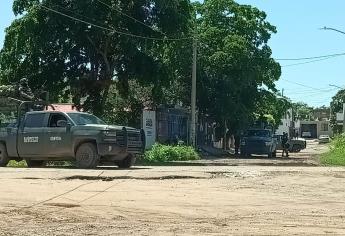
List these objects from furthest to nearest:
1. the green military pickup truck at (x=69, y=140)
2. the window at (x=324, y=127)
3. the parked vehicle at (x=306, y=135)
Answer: the window at (x=324, y=127) → the parked vehicle at (x=306, y=135) → the green military pickup truck at (x=69, y=140)

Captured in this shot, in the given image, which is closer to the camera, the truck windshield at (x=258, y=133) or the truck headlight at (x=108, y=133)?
the truck headlight at (x=108, y=133)

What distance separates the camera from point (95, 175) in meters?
16.1

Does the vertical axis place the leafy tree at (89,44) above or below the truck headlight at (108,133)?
above

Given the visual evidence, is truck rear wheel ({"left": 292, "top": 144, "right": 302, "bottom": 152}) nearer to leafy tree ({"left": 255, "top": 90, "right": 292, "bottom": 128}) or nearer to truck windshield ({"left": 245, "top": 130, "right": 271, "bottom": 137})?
leafy tree ({"left": 255, "top": 90, "right": 292, "bottom": 128})

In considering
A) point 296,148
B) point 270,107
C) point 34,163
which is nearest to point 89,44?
point 34,163

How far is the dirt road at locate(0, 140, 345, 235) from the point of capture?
28.9 ft

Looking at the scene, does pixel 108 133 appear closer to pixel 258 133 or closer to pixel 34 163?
pixel 34 163

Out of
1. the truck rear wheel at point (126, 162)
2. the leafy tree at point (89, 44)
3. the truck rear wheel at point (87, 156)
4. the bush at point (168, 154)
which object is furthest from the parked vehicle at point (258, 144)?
the truck rear wheel at point (87, 156)

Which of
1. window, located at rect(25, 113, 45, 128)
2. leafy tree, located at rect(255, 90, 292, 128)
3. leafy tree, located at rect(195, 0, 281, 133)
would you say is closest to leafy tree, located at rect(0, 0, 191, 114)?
leafy tree, located at rect(195, 0, 281, 133)

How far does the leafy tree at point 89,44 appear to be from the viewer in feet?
98.1

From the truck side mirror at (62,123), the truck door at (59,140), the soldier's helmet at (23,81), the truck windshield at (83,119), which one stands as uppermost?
the soldier's helmet at (23,81)

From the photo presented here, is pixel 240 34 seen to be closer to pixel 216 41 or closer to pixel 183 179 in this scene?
pixel 216 41

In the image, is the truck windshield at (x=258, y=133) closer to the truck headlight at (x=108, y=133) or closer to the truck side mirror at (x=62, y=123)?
the truck headlight at (x=108, y=133)

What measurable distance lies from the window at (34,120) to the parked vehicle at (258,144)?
2111 cm
